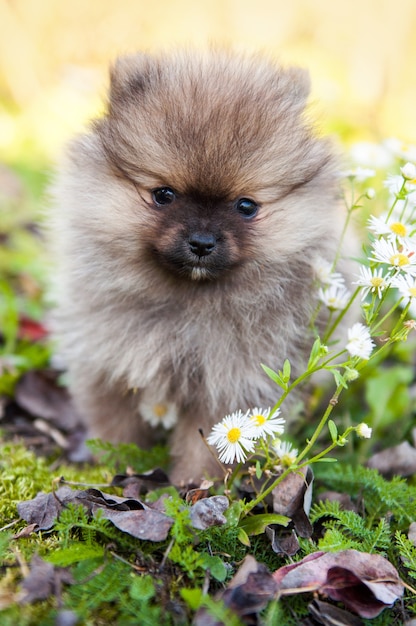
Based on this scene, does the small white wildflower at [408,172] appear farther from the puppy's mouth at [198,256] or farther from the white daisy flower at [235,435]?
the white daisy flower at [235,435]

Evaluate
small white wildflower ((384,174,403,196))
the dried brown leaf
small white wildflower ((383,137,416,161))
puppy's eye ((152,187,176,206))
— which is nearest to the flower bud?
small white wildflower ((384,174,403,196))

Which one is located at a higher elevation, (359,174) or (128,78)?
(128,78)

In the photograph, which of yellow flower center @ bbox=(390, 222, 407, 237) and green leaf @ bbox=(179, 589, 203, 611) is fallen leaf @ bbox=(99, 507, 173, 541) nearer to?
green leaf @ bbox=(179, 589, 203, 611)

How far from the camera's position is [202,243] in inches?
81.4

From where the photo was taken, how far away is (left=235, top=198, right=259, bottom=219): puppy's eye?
2.17 meters

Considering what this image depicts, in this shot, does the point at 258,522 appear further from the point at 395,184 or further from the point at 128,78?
the point at 128,78

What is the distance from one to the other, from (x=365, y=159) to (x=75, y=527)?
2296 millimetres

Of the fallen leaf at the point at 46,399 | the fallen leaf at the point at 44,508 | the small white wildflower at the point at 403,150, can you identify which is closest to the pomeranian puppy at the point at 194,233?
the small white wildflower at the point at 403,150

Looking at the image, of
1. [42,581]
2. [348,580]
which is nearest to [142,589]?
[42,581]

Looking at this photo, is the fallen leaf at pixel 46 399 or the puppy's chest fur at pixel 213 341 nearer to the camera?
the puppy's chest fur at pixel 213 341

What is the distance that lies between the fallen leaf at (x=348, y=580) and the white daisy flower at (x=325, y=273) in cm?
91

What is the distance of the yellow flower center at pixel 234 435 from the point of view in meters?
1.89

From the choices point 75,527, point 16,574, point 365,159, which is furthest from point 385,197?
point 16,574

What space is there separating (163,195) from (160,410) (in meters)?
0.86
